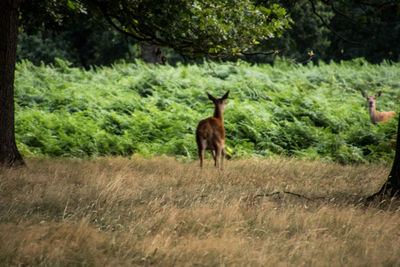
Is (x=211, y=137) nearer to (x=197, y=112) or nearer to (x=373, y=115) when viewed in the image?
(x=197, y=112)

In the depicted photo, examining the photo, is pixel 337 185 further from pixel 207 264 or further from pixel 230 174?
pixel 207 264

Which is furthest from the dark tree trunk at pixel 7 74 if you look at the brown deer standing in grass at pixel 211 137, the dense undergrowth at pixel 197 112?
the brown deer standing in grass at pixel 211 137

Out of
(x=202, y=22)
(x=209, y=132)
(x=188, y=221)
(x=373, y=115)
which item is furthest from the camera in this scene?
(x=373, y=115)

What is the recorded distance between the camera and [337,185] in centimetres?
730

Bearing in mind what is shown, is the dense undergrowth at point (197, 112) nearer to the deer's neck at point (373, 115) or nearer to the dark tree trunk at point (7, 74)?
the deer's neck at point (373, 115)

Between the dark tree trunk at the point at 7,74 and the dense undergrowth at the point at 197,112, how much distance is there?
2566mm

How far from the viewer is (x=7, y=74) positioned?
7785 millimetres

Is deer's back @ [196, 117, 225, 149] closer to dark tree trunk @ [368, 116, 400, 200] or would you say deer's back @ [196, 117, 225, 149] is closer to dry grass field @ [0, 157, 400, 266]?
dry grass field @ [0, 157, 400, 266]

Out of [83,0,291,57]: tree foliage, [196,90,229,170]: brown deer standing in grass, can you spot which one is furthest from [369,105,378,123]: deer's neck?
[196,90,229,170]: brown deer standing in grass

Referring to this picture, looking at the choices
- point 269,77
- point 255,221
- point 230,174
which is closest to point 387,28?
point 269,77

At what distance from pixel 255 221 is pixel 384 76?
16631 mm

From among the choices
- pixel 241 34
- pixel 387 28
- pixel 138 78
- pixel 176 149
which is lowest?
pixel 176 149

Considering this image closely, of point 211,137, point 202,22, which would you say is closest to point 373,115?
point 211,137

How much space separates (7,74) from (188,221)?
15.7 ft
